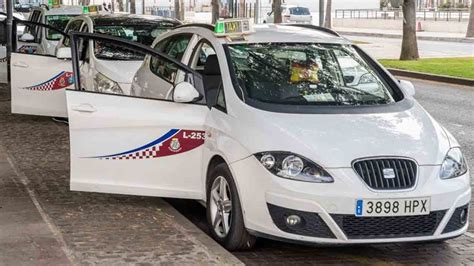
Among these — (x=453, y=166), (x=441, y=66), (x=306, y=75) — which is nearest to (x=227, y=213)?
(x=306, y=75)

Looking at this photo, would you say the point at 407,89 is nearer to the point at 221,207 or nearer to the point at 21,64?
the point at 221,207

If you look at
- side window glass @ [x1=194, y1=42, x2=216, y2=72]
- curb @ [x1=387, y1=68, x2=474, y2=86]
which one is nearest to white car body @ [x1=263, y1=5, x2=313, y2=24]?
curb @ [x1=387, y1=68, x2=474, y2=86]

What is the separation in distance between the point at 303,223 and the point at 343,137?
67cm

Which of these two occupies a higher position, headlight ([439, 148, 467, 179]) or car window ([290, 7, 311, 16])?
car window ([290, 7, 311, 16])

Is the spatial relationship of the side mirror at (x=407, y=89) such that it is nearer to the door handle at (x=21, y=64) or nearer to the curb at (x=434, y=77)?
the door handle at (x=21, y=64)

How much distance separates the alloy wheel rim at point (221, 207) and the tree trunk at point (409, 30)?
19577mm

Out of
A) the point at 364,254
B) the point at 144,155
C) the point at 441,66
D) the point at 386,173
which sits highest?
the point at 386,173

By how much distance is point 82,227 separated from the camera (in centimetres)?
608

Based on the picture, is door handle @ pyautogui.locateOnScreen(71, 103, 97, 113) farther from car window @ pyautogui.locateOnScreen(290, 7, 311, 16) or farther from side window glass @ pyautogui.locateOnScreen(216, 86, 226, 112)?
car window @ pyautogui.locateOnScreen(290, 7, 311, 16)

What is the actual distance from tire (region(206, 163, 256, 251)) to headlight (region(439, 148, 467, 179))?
142 cm

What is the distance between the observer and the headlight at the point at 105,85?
10000mm

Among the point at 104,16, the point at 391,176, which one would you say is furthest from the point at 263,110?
the point at 104,16

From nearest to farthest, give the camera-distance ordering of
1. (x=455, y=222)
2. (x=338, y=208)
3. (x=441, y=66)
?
(x=338, y=208)
(x=455, y=222)
(x=441, y=66)

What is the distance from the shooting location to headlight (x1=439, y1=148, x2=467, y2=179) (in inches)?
212
